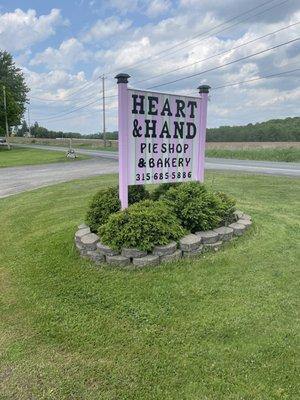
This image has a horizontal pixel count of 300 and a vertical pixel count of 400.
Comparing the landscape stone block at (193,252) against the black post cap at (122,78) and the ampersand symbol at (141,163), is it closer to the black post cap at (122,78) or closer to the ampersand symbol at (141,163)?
the ampersand symbol at (141,163)

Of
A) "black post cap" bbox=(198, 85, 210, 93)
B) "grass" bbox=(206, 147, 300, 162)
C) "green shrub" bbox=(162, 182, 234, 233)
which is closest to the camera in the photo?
"green shrub" bbox=(162, 182, 234, 233)

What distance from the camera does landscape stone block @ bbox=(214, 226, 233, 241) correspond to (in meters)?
4.71

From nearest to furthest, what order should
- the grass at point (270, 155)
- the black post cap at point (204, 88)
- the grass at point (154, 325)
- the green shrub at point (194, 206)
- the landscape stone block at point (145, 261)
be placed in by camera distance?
the grass at point (154, 325) → the landscape stone block at point (145, 261) → the green shrub at point (194, 206) → the black post cap at point (204, 88) → the grass at point (270, 155)

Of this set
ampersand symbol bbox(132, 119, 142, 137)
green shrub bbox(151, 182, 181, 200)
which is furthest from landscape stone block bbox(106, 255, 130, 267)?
ampersand symbol bbox(132, 119, 142, 137)

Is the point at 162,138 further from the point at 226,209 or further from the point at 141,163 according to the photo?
the point at 226,209

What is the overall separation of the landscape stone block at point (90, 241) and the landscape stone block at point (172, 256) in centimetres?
87

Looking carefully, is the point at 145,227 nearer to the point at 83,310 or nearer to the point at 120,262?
the point at 120,262

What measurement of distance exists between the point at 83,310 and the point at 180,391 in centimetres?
134

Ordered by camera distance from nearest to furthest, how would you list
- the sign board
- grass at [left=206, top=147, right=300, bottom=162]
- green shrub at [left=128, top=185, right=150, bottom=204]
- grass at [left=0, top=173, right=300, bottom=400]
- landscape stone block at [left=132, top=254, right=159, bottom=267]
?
grass at [left=0, top=173, right=300, bottom=400] < landscape stone block at [left=132, top=254, right=159, bottom=267] < the sign board < green shrub at [left=128, top=185, right=150, bottom=204] < grass at [left=206, top=147, right=300, bottom=162]

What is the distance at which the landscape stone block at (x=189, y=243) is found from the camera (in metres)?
4.31

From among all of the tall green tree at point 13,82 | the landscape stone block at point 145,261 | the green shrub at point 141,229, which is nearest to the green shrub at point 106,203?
the green shrub at point 141,229

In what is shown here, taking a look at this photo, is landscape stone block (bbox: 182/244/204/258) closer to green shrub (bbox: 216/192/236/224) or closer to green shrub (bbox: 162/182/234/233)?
green shrub (bbox: 162/182/234/233)

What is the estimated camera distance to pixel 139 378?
2525 millimetres

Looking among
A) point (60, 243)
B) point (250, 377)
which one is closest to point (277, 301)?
point (250, 377)
